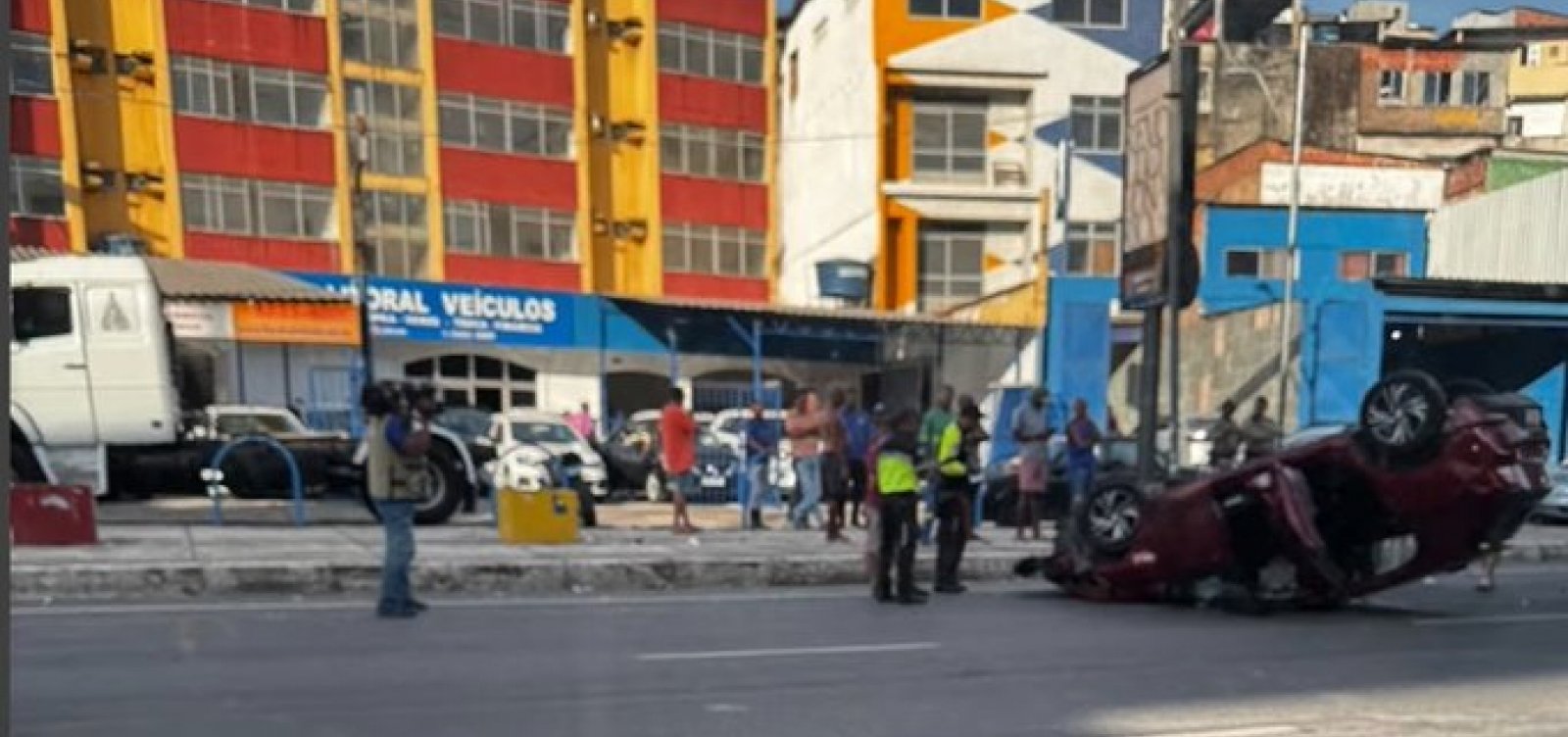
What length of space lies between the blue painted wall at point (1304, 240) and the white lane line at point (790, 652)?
24914 millimetres

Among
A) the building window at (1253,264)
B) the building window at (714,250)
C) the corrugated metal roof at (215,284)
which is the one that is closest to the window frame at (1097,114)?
the building window at (1253,264)

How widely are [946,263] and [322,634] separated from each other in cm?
2788

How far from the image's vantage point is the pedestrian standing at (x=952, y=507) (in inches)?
385

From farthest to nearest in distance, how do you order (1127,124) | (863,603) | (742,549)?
1. (1127,124)
2. (742,549)
3. (863,603)

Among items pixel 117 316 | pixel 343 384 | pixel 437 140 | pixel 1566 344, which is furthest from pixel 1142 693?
pixel 437 140

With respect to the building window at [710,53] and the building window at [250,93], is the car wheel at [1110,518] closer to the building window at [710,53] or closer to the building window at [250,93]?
the building window at [250,93]

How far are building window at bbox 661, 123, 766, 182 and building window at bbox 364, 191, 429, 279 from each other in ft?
24.9

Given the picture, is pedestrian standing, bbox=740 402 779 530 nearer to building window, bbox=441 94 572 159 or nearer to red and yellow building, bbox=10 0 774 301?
red and yellow building, bbox=10 0 774 301

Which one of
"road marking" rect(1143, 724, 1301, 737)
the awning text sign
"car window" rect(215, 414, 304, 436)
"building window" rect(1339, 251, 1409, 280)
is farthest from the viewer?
"building window" rect(1339, 251, 1409, 280)

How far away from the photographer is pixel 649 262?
35.7 meters

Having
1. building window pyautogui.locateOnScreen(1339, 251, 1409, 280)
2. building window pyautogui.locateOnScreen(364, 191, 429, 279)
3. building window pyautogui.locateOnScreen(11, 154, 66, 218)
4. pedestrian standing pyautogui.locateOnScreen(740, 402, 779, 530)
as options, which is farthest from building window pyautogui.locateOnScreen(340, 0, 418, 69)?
building window pyautogui.locateOnScreen(1339, 251, 1409, 280)

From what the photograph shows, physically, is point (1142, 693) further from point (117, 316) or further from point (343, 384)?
point (343, 384)

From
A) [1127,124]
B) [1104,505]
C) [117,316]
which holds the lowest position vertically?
[1104,505]

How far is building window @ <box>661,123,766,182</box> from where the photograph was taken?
35.8 m
